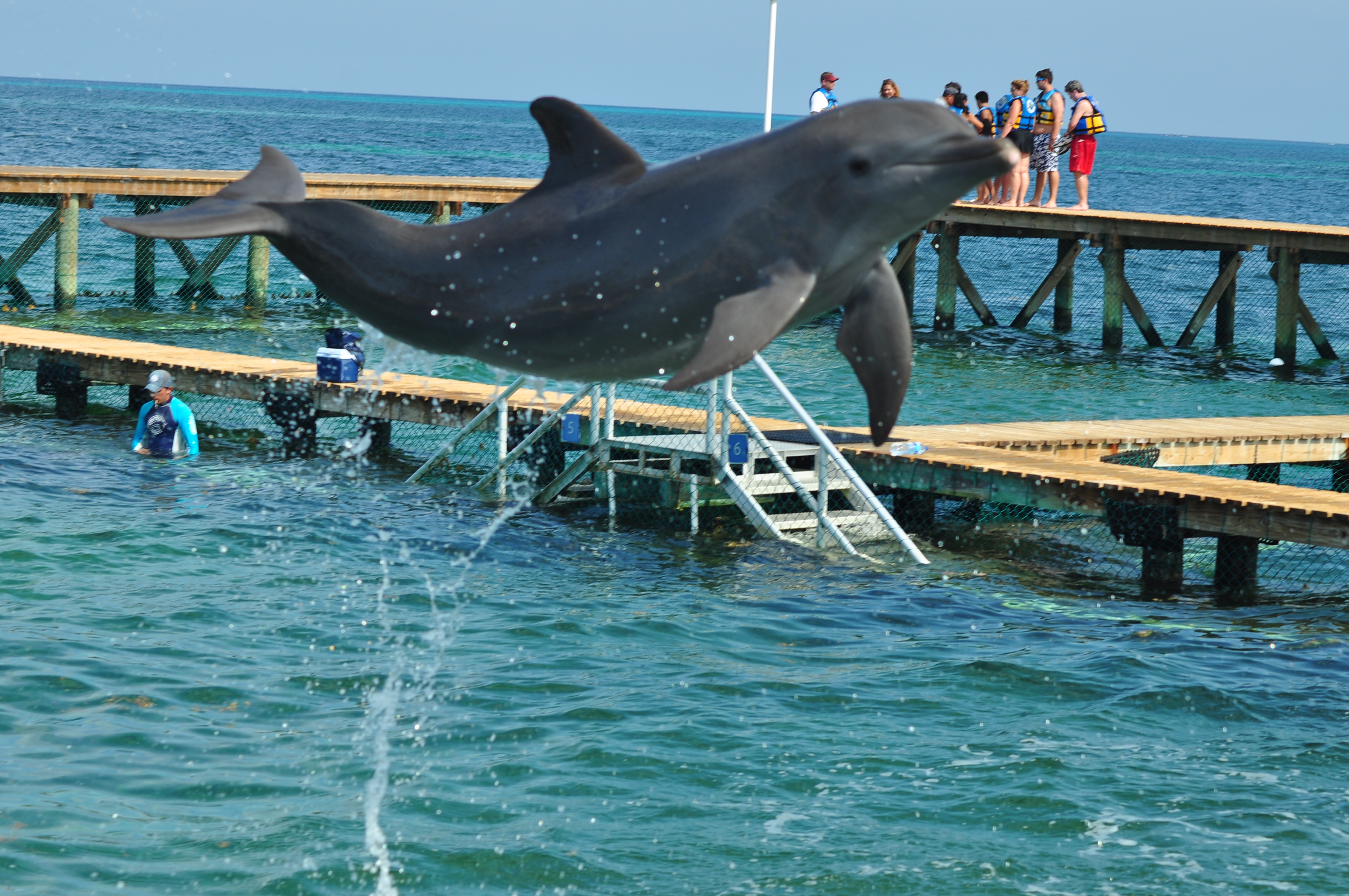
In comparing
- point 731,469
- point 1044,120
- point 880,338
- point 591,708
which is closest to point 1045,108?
point 1044,120

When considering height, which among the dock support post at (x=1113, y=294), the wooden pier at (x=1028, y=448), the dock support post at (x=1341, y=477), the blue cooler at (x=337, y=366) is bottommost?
the dock support post at (x=1341, y=477)

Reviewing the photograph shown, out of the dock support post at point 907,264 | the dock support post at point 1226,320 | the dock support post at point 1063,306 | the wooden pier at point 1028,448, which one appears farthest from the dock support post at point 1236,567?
the dock support post at point 907,264

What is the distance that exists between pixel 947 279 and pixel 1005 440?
53.5ft

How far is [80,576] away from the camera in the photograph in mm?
14547

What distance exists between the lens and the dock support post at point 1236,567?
51.2 feet

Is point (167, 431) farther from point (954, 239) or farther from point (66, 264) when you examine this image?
point (954, 239)

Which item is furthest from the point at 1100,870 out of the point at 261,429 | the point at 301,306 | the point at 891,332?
the point at 301,306

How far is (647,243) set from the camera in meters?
4.91

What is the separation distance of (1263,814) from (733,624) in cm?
468

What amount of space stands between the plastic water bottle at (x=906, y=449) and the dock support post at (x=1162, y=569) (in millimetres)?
2418

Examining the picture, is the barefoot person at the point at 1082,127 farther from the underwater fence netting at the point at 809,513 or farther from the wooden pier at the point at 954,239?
the underwater fence netting at the point at 809,513

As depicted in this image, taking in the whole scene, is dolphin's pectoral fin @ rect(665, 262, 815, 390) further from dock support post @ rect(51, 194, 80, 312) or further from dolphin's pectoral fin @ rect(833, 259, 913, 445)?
dock support post @ rect(51, 194, 80, 312)

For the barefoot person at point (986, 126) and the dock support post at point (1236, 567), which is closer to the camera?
the dock support post at point (1236, 567)

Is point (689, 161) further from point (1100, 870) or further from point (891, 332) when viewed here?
point (1100, 870)
